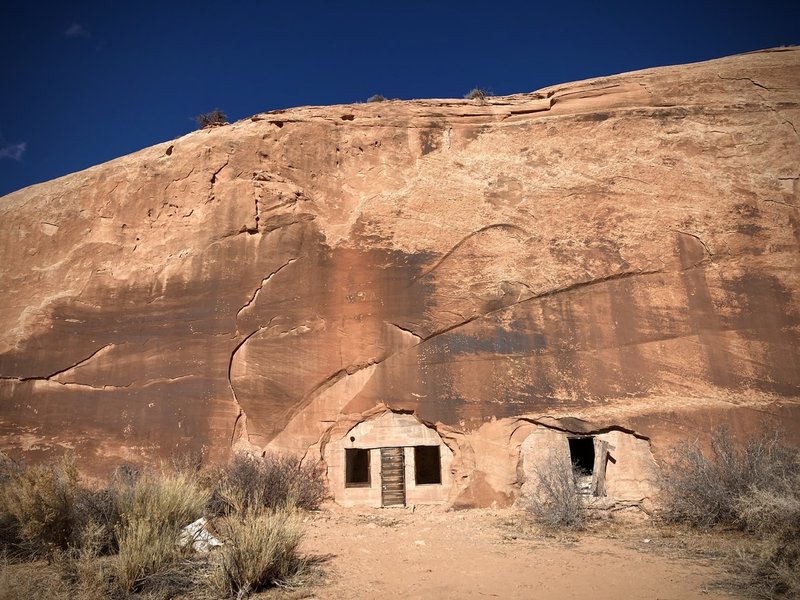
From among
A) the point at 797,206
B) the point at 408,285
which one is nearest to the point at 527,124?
the point at 408,285

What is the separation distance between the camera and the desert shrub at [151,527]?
4.83 metres

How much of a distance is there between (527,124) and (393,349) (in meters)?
5.00

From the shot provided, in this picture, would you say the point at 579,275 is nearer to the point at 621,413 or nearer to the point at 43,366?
the point at 621,413

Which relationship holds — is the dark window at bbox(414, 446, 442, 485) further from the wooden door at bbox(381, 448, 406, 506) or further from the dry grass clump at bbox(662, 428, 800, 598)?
the dry grass clump at bbox(662, 428, 800, 598)

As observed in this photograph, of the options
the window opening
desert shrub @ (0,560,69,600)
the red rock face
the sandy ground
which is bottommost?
the sandy ground

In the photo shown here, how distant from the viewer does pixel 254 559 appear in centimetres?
484

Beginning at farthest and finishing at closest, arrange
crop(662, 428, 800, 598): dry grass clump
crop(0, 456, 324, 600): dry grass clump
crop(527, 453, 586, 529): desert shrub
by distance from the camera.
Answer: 1. crop(527, 453, 586, 529): desert shrub
2. crop(662, 428, 800, 598): dry grass clump
3. crop(0, 456, 324, 600): dry grass clump

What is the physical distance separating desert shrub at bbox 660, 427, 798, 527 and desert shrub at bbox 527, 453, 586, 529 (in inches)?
51.1

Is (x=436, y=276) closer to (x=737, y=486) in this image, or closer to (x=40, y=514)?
(x=737, y=486)

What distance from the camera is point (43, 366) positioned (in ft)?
33.2

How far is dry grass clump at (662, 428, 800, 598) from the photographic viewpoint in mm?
5473

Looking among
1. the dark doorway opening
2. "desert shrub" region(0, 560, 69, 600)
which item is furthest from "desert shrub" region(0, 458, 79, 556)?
the dark doorway opening

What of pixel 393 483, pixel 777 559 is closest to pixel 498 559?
pixel 777 559

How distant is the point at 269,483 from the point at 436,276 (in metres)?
4.32
